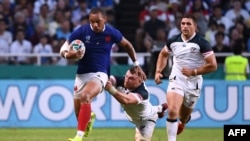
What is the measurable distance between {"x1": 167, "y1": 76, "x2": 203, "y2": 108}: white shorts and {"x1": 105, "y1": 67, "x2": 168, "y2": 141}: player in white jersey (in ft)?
1.95

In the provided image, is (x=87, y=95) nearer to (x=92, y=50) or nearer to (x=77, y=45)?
(x=77, y=45)

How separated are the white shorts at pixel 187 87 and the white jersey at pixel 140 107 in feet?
2.30

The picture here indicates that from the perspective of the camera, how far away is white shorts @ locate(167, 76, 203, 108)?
1644 cm

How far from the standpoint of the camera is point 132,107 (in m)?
15.7

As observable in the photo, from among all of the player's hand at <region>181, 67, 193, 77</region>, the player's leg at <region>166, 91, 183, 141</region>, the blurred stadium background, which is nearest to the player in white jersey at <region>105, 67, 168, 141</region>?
the player's leg at <region>166, 91, 183, 141</region>

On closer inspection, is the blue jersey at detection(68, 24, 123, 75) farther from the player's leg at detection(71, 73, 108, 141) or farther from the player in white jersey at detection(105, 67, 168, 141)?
the player in white jersey at detection(105, 67, 168, 141)

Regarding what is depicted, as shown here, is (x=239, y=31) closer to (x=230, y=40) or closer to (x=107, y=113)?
(x=230, y=40)

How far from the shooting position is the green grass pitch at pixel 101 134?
62.0 ft

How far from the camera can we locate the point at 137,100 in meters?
15.4

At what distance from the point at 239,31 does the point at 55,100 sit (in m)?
6.94

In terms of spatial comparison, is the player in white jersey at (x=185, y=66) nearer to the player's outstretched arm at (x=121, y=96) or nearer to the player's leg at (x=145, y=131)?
the player's leg at (x=145, y=131)

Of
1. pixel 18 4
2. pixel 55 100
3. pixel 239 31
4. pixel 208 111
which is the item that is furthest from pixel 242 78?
pixel 18 4

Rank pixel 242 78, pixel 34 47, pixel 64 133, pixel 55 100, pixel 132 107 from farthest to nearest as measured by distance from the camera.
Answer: pixel 34 47 → pixel 242 78 → pixel 55 100 → pixel 64 133 → pixel 132 107

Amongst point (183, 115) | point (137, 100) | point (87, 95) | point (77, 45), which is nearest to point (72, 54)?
point (77, 45)
